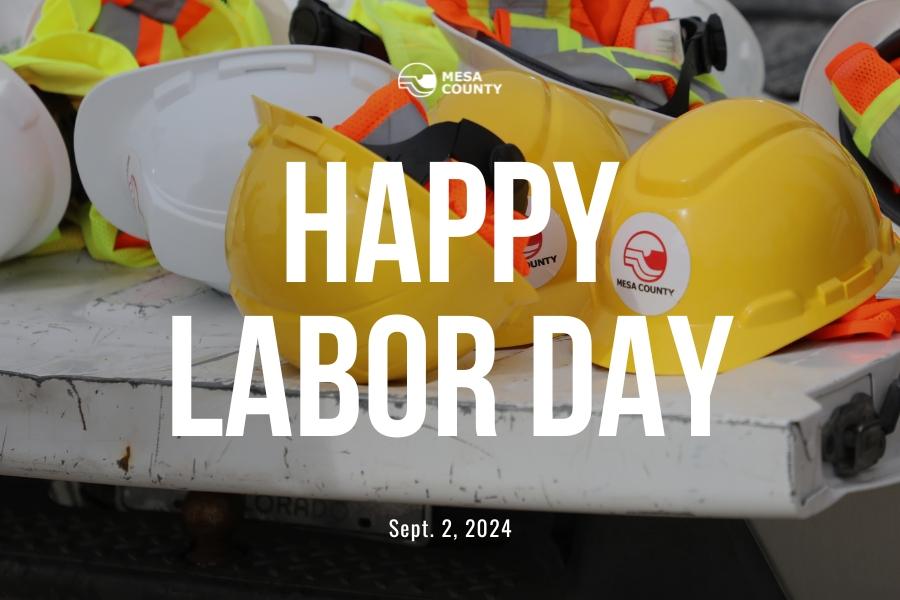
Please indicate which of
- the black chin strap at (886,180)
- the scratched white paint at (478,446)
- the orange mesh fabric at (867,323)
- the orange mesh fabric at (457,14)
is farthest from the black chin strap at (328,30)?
the orange mesh fabric at (867,323)

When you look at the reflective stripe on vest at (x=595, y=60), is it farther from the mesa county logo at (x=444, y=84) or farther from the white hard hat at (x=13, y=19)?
the white hard hat at (x=13, y=19)

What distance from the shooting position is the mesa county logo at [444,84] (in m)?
1.05

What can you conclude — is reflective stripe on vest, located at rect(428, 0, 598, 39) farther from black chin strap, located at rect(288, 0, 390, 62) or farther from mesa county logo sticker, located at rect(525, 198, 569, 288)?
mesa county logo sticker, located at rect(525, 198, 569, 288)

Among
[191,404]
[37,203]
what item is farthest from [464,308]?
[37,203]

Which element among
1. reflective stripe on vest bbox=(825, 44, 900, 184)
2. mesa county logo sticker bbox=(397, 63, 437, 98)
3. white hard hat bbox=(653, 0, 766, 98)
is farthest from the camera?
white hard hat bbox=(653, 0, 766, 98)

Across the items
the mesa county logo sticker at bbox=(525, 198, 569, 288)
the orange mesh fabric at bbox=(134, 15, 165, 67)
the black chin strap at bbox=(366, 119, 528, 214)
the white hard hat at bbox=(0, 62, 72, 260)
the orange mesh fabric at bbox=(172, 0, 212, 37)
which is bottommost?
the white hard hat at bbox=(0, 62, 72, 260)

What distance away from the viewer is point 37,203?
1.35 m

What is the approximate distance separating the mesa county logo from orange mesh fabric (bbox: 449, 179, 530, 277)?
220 millimetres

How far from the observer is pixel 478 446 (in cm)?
73

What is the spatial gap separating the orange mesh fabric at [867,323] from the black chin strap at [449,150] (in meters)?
0.29

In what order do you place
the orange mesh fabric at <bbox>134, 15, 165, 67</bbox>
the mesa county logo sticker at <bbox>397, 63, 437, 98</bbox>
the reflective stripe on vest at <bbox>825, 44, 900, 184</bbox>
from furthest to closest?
the orange mesh fabric at <bbox>134, 15, 165, 67</bbox> < the reflective stripe on vest at <bbox>825, 44, 900, 184</bbox> < the mesa county logo sticker at <bbox>397, 63, 437, 98</bbox>

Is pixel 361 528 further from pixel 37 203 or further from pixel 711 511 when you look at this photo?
pixel 37 203

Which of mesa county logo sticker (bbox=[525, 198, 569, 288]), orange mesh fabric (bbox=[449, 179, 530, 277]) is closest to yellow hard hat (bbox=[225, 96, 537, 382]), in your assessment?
orange mesh fabric (bbox=[449, 179, 530, 277])

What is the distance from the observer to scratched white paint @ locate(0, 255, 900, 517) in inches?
26.2
